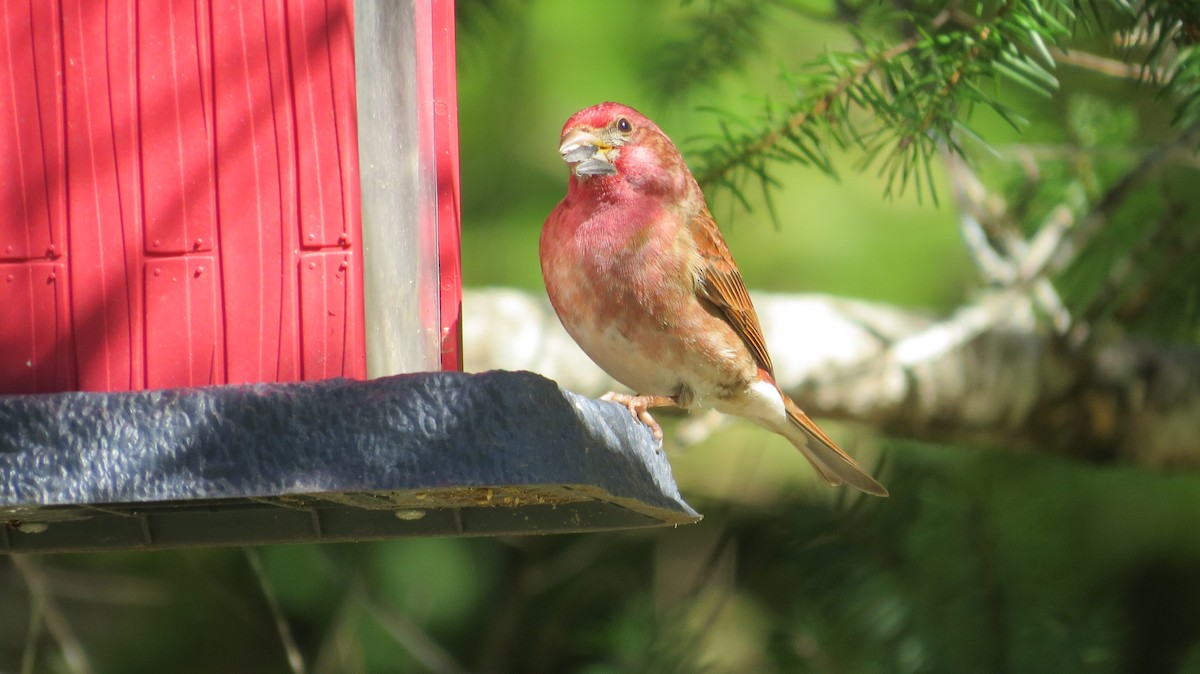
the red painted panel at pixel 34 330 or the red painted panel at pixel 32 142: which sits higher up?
the red painted panel at pixel 32 142

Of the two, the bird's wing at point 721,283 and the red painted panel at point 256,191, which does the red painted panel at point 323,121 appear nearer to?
the red painted panel at point 256,191

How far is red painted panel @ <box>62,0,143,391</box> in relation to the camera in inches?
95.0

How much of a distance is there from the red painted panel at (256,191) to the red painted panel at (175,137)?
1.0 inches

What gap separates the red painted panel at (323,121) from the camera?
2.40 metres

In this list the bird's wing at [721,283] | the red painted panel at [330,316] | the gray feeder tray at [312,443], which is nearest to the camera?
the gray feeder tray at [312,443]

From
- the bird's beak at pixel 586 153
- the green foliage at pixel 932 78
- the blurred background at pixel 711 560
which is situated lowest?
the blurred background at pixel 711 560

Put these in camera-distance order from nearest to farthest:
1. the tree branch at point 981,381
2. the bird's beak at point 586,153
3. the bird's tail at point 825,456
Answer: the bird's beak at point 586,153 → the bird's tail at point 825,456 → the tree branch at point 981,381

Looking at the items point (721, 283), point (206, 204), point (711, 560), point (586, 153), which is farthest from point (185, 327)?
point (711, 560)

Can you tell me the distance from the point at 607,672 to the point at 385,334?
202cm

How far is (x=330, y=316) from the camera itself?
7.80ft

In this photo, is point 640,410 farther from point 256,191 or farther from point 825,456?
point 825,456

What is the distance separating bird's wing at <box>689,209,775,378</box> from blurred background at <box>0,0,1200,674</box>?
0.20m

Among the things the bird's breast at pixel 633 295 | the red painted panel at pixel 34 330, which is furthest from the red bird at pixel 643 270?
the red painted panel at pixel 34 330

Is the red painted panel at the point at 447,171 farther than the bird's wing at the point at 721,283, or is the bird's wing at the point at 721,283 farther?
the bird's wing at the point at 721,283
